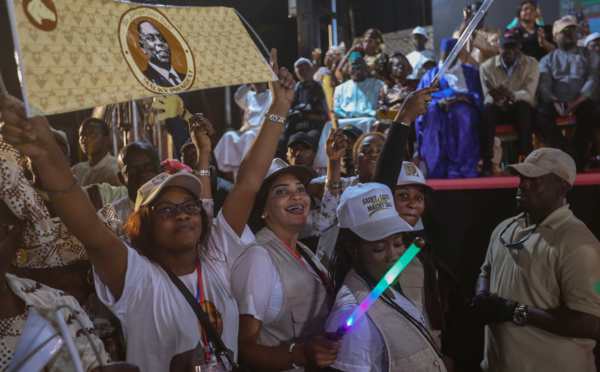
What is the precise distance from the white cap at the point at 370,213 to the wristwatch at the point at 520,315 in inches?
51.2

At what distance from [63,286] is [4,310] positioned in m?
0.74

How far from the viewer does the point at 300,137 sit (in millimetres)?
5410

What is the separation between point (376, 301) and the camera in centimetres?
242

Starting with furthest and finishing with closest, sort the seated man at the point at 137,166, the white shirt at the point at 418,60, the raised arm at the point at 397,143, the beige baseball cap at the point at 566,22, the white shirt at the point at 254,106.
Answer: the white shirt at the point at 418,60 < the white shirt at the point at 254,106 < the beige baseball cap at the point at 566,22 < the seated man at the point at 137,166 < the raised arm at the point at 397,143

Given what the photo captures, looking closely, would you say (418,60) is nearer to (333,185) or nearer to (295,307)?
(333,185)

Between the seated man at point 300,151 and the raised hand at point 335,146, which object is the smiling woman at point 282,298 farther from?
the seated man at point 300,151

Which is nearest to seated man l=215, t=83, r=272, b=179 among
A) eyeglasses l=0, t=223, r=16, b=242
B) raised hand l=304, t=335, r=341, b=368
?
raised hand l=304, t=335, r=341, b=368

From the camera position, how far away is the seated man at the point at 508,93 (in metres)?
6.92

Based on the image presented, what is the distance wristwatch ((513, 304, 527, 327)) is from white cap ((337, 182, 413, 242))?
1.30 meters

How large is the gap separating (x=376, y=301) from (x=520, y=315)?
4.92 feet

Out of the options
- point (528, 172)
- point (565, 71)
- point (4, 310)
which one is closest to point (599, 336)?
point (528, 172)

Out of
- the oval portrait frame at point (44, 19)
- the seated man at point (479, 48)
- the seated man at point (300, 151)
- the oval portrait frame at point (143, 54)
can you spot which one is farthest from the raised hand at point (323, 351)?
the seated man at point (479, 48)

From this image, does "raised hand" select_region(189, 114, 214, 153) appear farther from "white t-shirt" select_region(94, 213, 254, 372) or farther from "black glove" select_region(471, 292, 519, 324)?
"black glove" select_region(471, 292, 519, 324)

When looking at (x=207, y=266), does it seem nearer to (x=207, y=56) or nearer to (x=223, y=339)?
(x=223, y=339)
